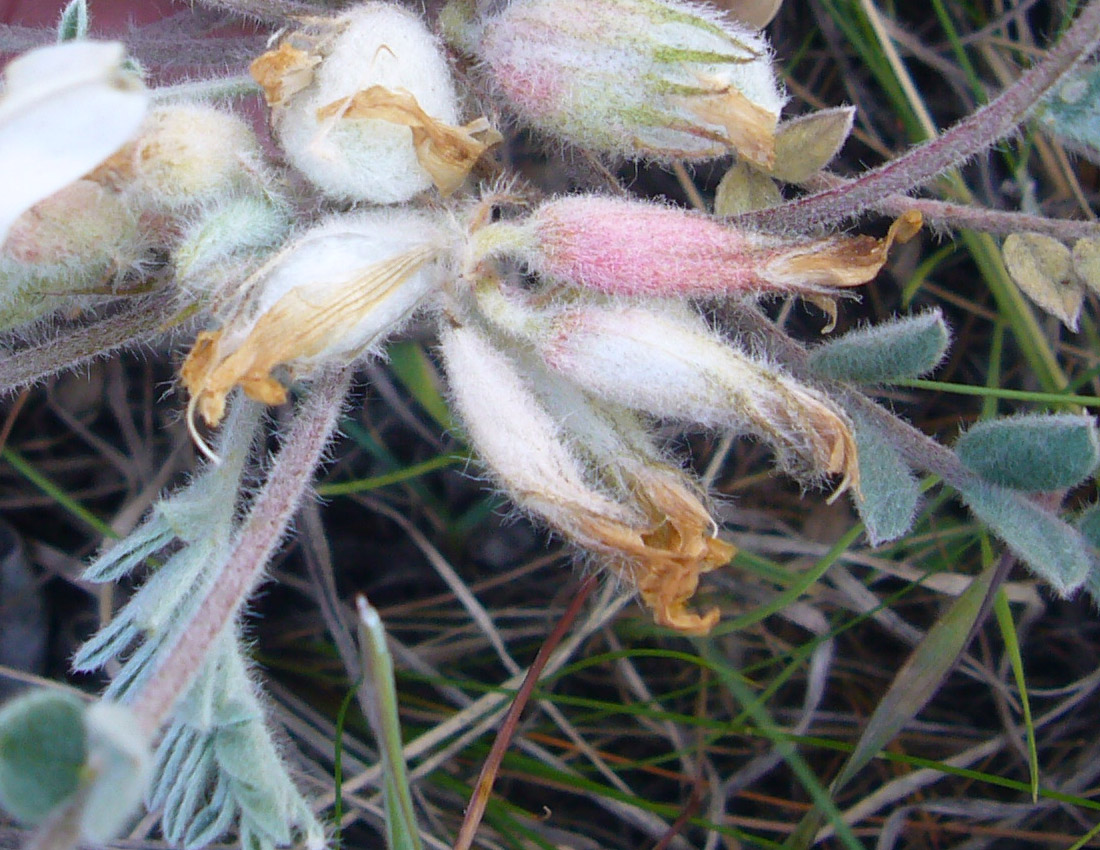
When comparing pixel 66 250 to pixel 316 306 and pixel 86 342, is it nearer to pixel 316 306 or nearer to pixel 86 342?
pixel 86 342

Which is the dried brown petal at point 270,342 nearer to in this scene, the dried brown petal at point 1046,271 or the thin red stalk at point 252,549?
the thin red stalk at point 252,549

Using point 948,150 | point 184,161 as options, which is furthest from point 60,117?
point 948,150

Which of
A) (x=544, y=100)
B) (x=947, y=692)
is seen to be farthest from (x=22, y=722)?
(x=947, y=692)

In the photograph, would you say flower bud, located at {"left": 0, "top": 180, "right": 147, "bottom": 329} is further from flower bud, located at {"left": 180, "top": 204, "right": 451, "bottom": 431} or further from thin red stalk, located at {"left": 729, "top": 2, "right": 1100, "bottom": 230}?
thin red stalk, located at {"left": 729, "top": 2, "right": 1100, "bottom": 230}

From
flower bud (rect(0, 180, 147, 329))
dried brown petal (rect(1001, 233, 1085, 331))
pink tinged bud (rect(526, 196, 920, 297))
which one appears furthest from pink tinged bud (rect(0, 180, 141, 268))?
dried brown petal (rect(1001, 233, 1085, 331))

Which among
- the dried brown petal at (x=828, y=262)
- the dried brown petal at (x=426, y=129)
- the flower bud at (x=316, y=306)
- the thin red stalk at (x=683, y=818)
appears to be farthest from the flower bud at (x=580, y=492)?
the thin red stalk at (x=683, y=818)

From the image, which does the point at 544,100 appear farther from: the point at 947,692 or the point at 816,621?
the point at 947,692
